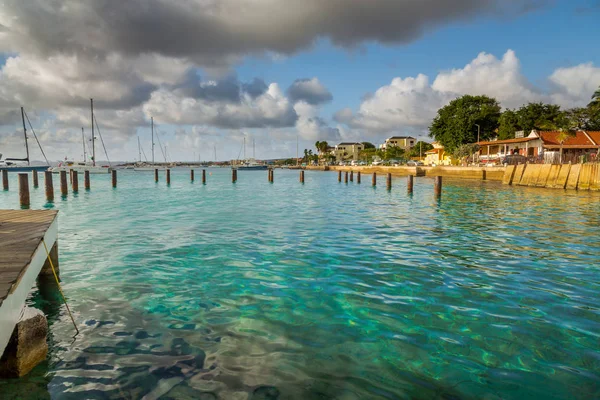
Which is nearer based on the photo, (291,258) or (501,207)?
(291,258)

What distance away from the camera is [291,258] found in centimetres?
975

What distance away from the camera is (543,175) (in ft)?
119

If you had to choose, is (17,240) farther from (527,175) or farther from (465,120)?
(465,120)

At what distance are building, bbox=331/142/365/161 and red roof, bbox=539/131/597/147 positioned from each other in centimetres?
13280

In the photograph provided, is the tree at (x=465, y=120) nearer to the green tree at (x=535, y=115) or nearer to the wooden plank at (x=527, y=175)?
the green tree at (x=535, y=115)

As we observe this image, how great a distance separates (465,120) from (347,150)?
11994 centimetres

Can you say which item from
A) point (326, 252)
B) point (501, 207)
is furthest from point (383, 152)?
point (326, 252)

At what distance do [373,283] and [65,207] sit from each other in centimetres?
2112

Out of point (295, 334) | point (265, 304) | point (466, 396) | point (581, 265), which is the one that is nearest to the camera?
point (466, 396)

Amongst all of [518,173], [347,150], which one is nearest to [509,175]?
[518,173]

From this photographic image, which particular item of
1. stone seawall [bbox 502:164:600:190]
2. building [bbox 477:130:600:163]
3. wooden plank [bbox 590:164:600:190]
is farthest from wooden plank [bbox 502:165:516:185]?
building [bbox 477:130:600:163]

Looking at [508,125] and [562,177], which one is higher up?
[508,125]

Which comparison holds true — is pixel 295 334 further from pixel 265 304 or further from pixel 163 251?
pixel 163 251

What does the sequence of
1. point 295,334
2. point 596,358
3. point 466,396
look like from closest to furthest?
Result: point 466,396, point 596,358, point 295,334
